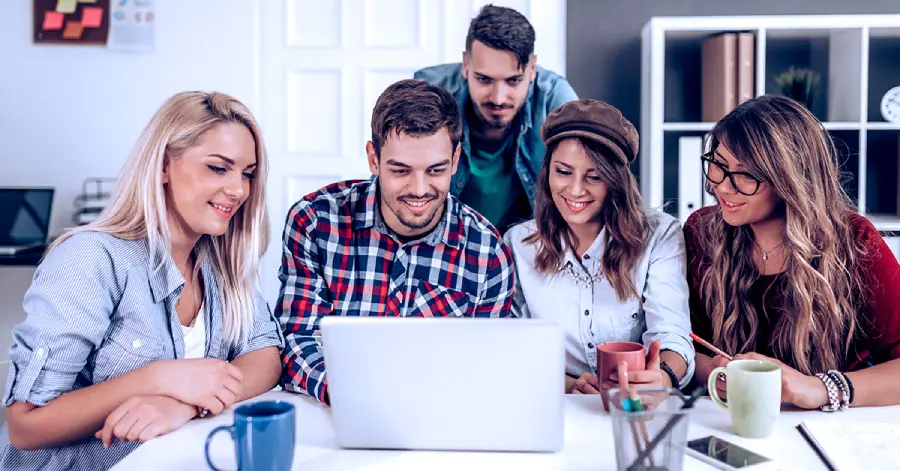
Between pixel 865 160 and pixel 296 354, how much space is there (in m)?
2.71

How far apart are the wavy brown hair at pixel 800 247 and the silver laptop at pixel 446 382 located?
0.73 metres

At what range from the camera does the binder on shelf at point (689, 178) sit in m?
3.16

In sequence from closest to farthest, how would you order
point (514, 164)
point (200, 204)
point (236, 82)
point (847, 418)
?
point (847, 418), point (200, 204), point (514, 164), point (236, 82)

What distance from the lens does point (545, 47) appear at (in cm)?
342

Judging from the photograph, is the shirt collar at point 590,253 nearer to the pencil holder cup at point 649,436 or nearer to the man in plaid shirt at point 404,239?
the man in plaid shirt at point 404,239

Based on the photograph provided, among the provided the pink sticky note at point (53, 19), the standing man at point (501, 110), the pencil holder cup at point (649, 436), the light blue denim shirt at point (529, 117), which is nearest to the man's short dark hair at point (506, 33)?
the standing man at point (501, 110)

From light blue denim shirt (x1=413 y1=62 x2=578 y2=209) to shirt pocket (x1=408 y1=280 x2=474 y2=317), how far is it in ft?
2.07

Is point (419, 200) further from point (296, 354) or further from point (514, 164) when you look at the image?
point (514, 164)

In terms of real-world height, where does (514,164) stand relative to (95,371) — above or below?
above

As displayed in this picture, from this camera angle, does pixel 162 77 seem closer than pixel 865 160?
No

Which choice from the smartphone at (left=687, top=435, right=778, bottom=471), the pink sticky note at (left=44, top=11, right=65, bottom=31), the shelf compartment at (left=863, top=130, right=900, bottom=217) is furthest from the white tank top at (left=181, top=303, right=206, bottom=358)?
the shelf compartment at (left=863, top=130, right=900, bottom=217)

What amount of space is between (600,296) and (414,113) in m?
0.59

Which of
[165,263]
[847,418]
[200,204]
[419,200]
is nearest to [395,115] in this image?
[419,200]

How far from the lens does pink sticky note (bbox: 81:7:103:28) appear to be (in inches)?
139
